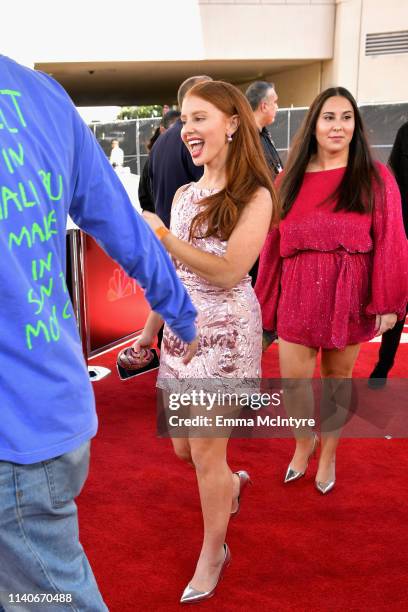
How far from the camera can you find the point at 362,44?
17.7m

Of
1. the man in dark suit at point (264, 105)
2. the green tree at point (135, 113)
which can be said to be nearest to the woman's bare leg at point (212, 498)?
the man in dark suit at point (264, 105)

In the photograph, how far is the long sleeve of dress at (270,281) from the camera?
10.2 ft

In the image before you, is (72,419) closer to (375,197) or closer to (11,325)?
(11,325)

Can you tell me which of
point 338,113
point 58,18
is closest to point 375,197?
point 338,113

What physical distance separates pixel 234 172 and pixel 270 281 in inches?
41.5

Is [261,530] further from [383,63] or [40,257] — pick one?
[383,63]

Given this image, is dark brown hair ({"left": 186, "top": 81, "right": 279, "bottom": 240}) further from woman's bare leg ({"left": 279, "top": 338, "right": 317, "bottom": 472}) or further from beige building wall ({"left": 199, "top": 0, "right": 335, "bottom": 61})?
beige building wall ({"left": 199, "top": 0, "right": 335, "bottom": 61})

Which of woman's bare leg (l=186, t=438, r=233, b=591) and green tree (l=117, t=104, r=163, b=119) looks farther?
green tree (l=117, t=104, r=163, b=119)

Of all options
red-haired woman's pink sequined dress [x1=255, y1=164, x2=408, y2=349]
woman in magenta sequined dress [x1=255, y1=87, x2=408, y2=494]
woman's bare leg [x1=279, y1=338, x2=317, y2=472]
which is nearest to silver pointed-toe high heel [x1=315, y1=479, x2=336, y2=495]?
woman in magenta sequined dress [x1=255, y1=87, x2=408, y2=494]

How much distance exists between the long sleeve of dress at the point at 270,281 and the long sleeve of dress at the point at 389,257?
1.62ft

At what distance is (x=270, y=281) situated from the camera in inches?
122

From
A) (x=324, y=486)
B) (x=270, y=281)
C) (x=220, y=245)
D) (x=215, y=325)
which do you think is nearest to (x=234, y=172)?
(x=220, y=245)

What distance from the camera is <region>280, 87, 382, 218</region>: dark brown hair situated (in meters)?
2.80

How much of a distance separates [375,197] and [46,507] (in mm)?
2140
